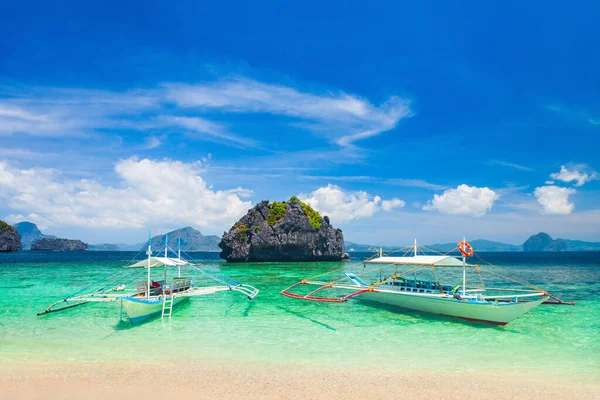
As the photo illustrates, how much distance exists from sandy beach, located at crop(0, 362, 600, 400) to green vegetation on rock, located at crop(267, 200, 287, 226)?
238 feet

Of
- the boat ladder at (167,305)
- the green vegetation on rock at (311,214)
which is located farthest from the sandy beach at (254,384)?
the green vegetation on rock at (311,214)

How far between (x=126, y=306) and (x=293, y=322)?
8239 mm

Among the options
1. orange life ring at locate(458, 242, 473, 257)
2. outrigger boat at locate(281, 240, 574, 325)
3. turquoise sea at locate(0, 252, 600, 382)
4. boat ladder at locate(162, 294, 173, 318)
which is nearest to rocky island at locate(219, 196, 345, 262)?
outrigger boat at locate(281, 240, 574, 325)

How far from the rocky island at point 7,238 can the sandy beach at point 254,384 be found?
575 feet

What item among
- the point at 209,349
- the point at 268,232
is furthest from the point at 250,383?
the point at 268,232

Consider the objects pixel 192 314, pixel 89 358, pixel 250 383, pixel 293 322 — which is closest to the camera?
pixel 250 383

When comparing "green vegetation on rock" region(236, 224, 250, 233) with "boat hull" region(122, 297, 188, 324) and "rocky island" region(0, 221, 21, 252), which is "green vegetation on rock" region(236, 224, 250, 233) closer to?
"boat hull" region(122, 297, 188, 324)

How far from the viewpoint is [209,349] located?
14.8m

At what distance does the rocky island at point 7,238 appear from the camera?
149625mm

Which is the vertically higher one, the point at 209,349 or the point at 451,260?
the point at 451,260

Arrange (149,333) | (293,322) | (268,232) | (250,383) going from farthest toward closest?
(268,232), (293,322), (149,333), (250,383)

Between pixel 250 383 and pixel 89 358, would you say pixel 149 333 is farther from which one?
pixel 250 383

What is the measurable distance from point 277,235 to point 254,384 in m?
72.1

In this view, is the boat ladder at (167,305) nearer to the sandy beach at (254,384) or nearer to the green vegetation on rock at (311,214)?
the sandy beach at (254,384)
